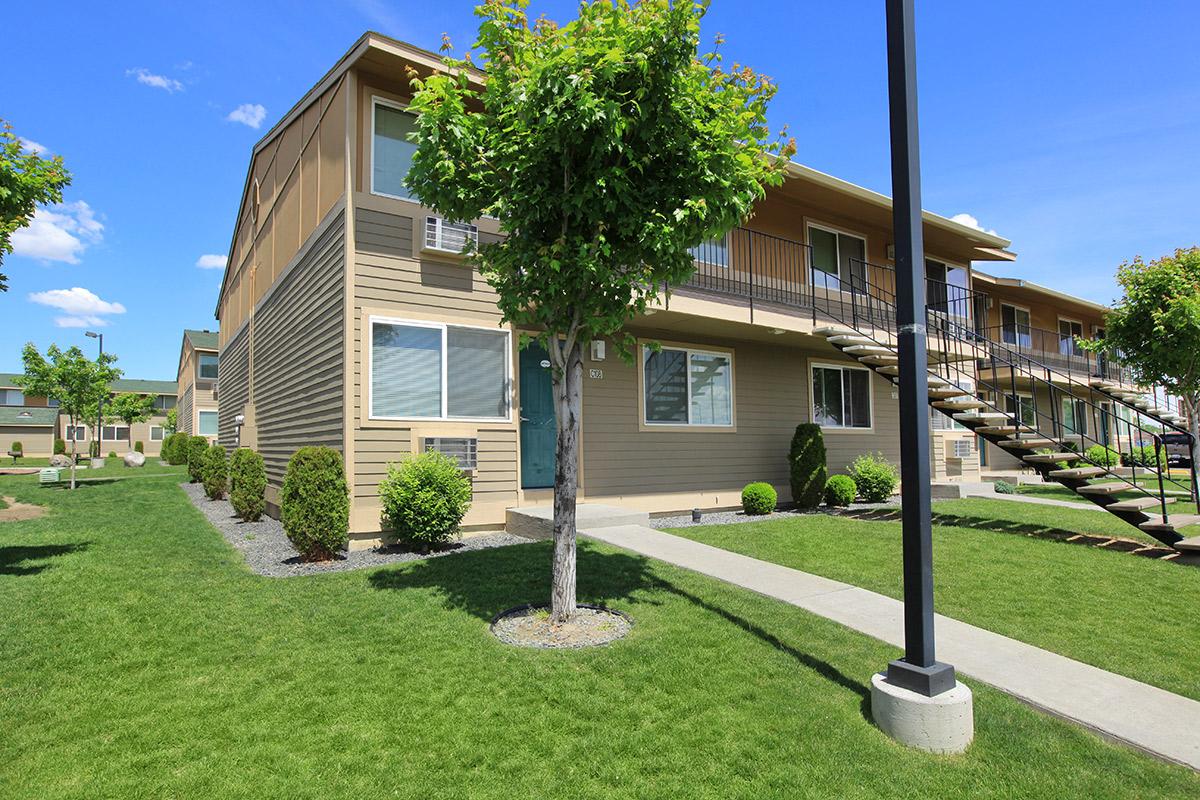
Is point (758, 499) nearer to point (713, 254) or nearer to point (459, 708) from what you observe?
point (713, 254)

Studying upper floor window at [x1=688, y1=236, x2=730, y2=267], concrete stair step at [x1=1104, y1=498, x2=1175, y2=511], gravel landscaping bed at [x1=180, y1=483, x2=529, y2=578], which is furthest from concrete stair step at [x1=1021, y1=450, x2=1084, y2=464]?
gravel landscaping bed at [x1=180, y1=483, x2=529, y2=578]

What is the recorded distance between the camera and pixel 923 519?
10.7 feet

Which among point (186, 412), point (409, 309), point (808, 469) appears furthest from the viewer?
point (186, 412)

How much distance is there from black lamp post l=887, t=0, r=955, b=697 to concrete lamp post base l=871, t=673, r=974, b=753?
63mm

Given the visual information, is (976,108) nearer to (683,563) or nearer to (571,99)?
(571,99)

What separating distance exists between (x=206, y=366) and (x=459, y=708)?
115 ft

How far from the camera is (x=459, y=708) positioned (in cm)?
345

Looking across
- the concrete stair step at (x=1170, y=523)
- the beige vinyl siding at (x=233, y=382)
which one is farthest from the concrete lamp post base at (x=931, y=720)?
the beige vinyl siding at (x=233, y=382)

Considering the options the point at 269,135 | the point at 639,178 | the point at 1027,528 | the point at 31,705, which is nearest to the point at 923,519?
the point at 639,178

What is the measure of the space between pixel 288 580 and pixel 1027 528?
9.76m

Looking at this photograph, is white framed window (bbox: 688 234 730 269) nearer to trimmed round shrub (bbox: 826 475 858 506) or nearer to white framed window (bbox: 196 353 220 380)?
trimmed round shrub (bbox: 826 475 858 506)

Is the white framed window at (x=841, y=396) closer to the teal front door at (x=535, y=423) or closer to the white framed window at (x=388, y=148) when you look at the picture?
the teal front door at (x=535, y=423)

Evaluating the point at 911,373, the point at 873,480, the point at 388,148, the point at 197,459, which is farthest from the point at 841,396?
the point at 197,459

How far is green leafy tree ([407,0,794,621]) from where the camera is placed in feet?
13.3
